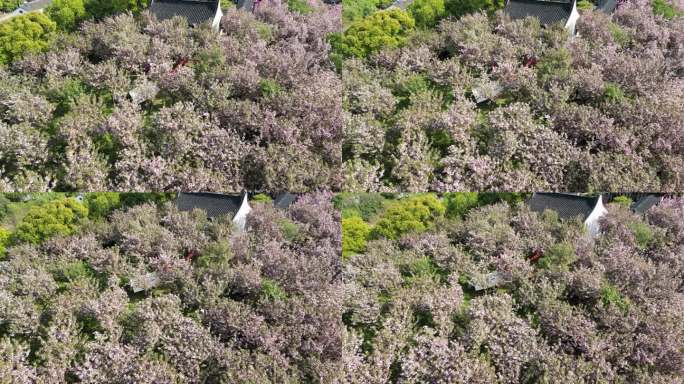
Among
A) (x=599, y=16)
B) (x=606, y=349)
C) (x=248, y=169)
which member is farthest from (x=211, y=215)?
(x=599, y=16)

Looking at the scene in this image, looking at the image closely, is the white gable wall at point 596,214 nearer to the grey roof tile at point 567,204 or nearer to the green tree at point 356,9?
the grey roof tile at point 567,204

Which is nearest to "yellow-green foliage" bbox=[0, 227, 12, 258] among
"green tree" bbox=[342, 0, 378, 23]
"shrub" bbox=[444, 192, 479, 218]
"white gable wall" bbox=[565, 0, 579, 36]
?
"green tree" bbox=[342, 0, 378, 23]

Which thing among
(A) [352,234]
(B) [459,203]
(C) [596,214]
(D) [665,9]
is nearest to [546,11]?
(D) [665,9]

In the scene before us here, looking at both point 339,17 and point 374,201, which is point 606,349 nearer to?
point 374,201

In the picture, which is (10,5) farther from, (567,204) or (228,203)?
(567,204)

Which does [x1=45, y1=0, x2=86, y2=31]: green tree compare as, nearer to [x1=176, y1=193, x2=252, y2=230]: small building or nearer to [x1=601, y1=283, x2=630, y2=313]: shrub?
[x1=176, y1=193, x2=252, y2=230]: small building

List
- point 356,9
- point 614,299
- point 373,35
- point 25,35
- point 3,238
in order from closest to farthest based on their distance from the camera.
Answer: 1. point 614,299
2. point 3,238
3. point 373,35
4. point 25,35
5. point 356,9
